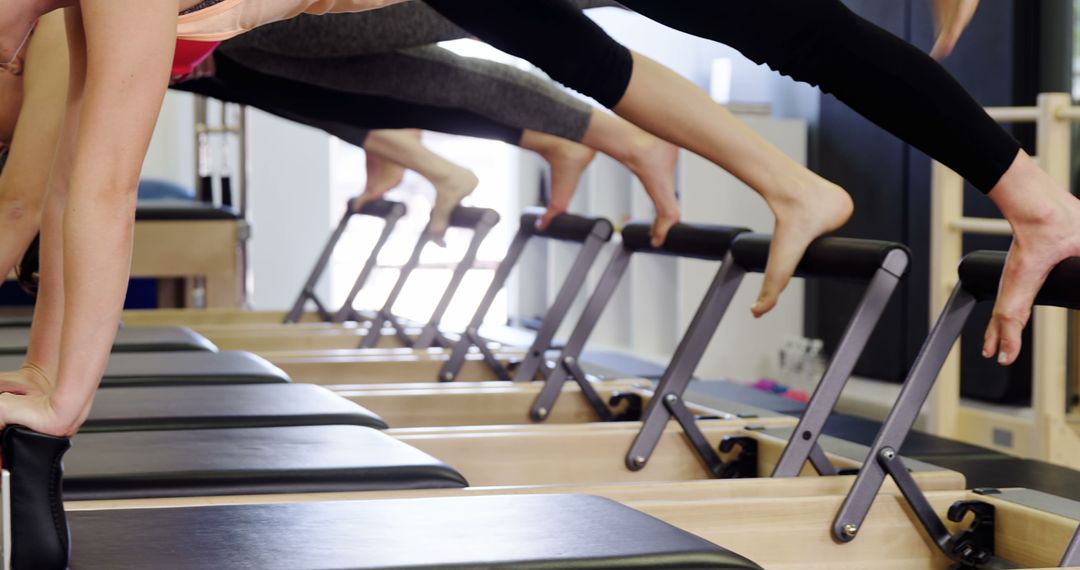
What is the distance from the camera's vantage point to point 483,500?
0.95 m

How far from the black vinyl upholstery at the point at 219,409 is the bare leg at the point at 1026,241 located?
2.23ft

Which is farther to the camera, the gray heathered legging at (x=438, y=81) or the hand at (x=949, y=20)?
the gray heathered legging at (x=438, y=81)

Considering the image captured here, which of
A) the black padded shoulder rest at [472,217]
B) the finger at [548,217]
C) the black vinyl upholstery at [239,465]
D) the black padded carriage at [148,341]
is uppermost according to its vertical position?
the black vinyl upholstery at [239,465]

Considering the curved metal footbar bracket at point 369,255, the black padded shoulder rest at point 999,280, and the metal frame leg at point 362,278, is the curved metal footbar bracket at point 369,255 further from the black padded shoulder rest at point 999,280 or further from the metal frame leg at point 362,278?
the black padded shoulder rest at point 999,280

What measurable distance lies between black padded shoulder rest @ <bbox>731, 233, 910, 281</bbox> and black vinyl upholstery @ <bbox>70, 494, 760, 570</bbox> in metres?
0.57

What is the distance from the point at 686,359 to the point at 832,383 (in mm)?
303

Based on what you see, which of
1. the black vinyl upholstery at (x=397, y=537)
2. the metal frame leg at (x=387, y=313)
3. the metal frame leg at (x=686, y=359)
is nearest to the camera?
the black vinyl upholstery at (x=397, y=537)

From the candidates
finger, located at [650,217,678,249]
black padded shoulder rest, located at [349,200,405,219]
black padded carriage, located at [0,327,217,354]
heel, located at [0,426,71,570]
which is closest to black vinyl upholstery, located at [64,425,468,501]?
heel, located at [0,426,71,570]

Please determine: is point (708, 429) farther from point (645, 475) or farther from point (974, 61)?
point (974, 61)

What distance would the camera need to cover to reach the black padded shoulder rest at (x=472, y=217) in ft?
9.28

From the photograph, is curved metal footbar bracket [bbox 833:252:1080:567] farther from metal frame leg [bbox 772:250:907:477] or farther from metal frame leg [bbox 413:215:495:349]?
metal frame leg [bbox 413:215:495:349]

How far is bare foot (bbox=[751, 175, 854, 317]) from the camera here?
149cm

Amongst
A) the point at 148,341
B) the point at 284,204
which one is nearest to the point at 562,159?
the point at 148,341

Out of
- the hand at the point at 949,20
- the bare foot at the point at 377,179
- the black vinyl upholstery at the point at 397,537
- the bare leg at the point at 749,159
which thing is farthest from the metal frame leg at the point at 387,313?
the black vinyl upholstery at the point at 397,537
